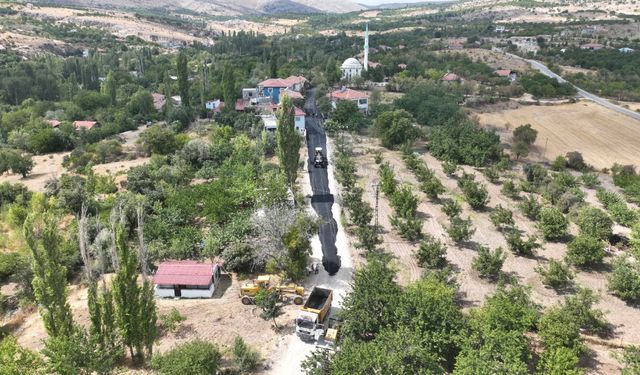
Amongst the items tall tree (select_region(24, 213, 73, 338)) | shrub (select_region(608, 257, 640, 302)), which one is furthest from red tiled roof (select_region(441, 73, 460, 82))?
tall tree (select_region(24, 213, 73, 338))

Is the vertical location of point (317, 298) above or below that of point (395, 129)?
below

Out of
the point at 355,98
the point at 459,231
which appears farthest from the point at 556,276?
the point at 355,98

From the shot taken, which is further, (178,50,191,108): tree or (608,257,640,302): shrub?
(178,50,191,108): tree

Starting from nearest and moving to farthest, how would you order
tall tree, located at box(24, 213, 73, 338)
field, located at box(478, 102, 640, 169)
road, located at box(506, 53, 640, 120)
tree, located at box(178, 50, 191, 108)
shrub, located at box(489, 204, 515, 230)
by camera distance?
tall tree, located at box(24, 213, 73, 338) < shrub, located at box(489, 204, 515, 230) < field, located at box(478, 102, 640, 169) < tree, located at box(178, 50, 191, 108) < road, located at box(506, 53, 640, 120)

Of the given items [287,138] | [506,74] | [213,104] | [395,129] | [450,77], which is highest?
[506,74]

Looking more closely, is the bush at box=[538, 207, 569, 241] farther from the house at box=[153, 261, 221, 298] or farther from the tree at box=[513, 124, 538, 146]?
the tree at box=[513, 124, 538, 146]

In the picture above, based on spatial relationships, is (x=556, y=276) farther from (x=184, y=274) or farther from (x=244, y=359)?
(x=184, y=274)

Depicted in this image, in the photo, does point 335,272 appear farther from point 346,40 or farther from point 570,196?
point 346,40
